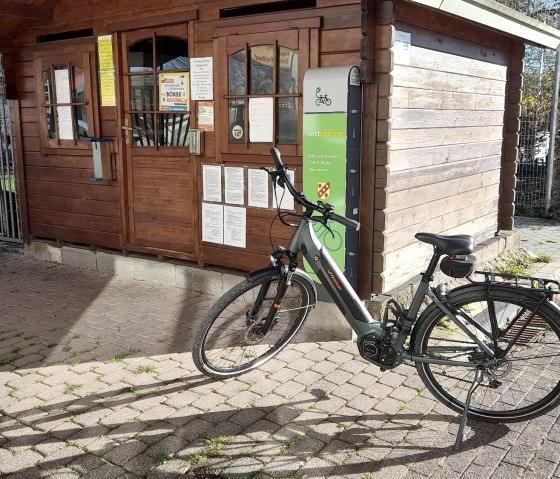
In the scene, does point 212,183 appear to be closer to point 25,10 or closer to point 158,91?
point 158,91

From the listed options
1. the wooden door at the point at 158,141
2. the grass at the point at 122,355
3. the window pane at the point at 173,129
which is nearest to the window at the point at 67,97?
the wooden door at the point at 158,141

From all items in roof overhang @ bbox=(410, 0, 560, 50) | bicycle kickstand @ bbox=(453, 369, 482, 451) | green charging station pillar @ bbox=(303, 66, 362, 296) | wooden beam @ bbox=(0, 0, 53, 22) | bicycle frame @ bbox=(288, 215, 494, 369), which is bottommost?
bicycle kickstand @ bbox=(453, 369, 482, 451)

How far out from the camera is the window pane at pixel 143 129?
627cm

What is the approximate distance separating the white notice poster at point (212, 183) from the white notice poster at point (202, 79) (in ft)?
2.12

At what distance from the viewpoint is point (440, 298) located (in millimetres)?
3447

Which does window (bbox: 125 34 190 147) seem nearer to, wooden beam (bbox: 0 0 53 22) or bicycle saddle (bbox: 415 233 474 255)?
wooden beam (bbox: 0 0 53 22)

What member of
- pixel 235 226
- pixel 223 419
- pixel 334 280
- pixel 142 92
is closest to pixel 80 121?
pixel 142 92

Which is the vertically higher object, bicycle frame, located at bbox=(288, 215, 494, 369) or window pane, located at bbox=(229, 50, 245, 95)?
window pane, located at bbox=(229, 50, 245, 95)

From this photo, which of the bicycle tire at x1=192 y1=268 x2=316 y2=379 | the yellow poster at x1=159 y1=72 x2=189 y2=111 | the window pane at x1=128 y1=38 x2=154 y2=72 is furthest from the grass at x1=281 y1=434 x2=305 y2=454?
the window pane at x1=128 y1=38 x2=154 y2=72

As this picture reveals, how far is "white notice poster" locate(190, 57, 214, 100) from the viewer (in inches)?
222

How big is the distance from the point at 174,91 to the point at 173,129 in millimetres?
368

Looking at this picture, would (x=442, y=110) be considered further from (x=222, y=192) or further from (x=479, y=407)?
(x=479, y=407)

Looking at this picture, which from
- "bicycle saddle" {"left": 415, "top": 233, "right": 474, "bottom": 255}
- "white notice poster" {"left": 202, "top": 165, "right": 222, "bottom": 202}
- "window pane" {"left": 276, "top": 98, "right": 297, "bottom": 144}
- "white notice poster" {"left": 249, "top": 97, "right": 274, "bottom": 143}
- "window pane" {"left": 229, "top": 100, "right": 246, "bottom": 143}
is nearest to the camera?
"bicycle saddle" {"left": 415, "top": 233, "right": 474, "bottom": 255}

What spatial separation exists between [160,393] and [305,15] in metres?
3.06
